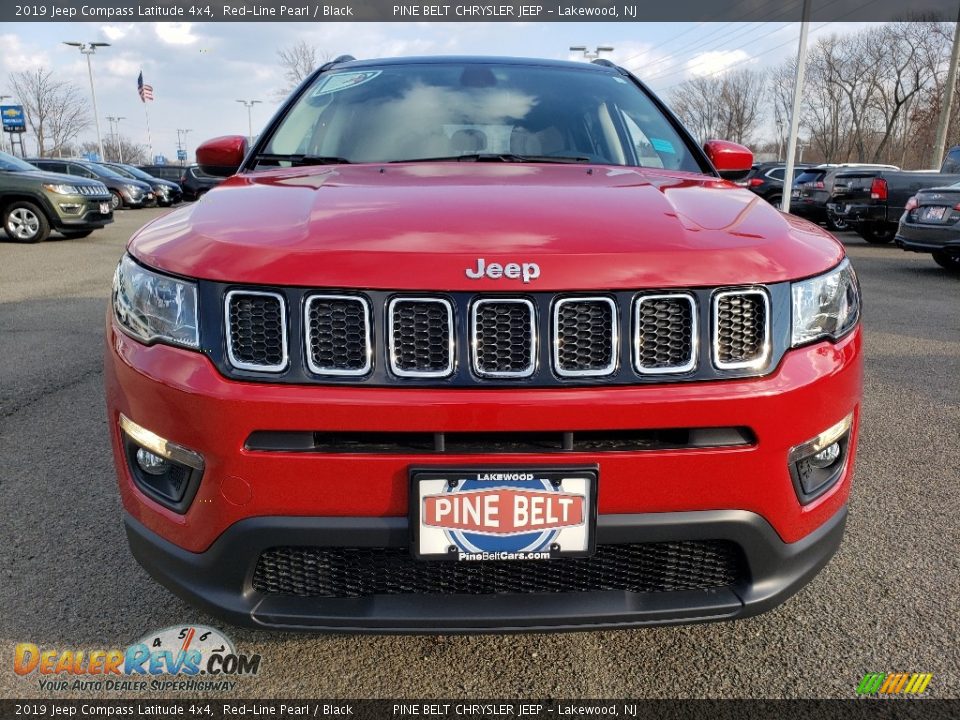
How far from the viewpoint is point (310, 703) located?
5.82 feet

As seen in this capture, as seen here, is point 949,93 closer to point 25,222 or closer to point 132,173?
point 25,222

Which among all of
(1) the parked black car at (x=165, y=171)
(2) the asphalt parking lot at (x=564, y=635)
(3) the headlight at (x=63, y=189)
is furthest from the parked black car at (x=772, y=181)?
(1) the parked black car at (x=165, y=171)

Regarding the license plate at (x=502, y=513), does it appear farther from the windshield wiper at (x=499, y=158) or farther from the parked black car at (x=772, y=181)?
the parked black car at (x=772, y=181)

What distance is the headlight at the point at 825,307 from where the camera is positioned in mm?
1609

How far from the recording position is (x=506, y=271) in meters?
1.48

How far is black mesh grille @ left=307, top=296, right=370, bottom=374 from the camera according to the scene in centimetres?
148

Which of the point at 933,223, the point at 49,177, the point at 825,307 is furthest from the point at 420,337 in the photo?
the point at 49,177

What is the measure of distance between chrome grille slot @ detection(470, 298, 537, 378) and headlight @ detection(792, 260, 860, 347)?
0.59m

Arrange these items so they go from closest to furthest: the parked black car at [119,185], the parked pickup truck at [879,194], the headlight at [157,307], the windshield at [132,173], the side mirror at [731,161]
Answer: the headlight at [157,307] → the side mirror at [731,161] → the parked pickup truck at [879,194] → the parked black car at [119,185] → the windshield at [132,173]

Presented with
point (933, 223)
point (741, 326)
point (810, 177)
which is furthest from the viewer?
point (810, 177)

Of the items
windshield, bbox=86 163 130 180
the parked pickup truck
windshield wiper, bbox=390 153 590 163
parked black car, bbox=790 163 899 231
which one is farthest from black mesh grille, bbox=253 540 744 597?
windshield, bbox=86 163 130 180

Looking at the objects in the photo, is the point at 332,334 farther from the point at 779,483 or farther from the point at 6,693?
the point at 6,693

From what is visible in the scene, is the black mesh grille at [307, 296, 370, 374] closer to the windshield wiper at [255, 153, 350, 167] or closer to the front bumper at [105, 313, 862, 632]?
the front bumper at [105, 313, 862, 632]

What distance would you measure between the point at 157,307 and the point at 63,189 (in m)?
13.0
